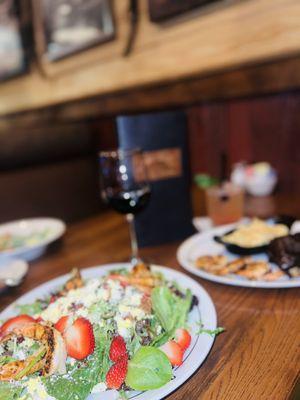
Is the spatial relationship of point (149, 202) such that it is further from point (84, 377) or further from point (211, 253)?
point (84, 377)

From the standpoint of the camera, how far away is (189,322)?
2.76 ft

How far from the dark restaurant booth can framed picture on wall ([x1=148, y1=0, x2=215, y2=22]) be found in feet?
0.04

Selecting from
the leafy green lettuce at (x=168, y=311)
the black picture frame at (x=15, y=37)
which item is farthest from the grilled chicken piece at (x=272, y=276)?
the black picture frame at (x=15, y=37)

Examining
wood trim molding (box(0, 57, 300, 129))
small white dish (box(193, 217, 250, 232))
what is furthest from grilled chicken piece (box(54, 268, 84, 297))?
wood trim molding (box(0, 57, 300, 129))

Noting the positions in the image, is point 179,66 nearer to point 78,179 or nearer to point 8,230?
point 78,179

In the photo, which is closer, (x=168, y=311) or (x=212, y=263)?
(x=168, y=311)

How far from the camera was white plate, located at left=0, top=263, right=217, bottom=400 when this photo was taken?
638 millimetres

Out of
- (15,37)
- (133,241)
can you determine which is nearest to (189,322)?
(133,241)

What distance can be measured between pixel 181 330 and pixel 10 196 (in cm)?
255

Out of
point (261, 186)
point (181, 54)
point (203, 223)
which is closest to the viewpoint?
point (203, 223)

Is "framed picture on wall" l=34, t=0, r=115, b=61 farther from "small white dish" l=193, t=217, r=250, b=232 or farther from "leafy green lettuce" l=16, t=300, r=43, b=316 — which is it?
"leafy green lettuce" l=16, t=300, r=43, b=316

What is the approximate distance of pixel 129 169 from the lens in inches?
49.8

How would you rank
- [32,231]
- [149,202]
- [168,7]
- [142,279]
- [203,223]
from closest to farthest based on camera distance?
1. [142,279]
2. [149,202]
3. [203,223]
4. [32,231]
5. [168,7]

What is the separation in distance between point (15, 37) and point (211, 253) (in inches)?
137
